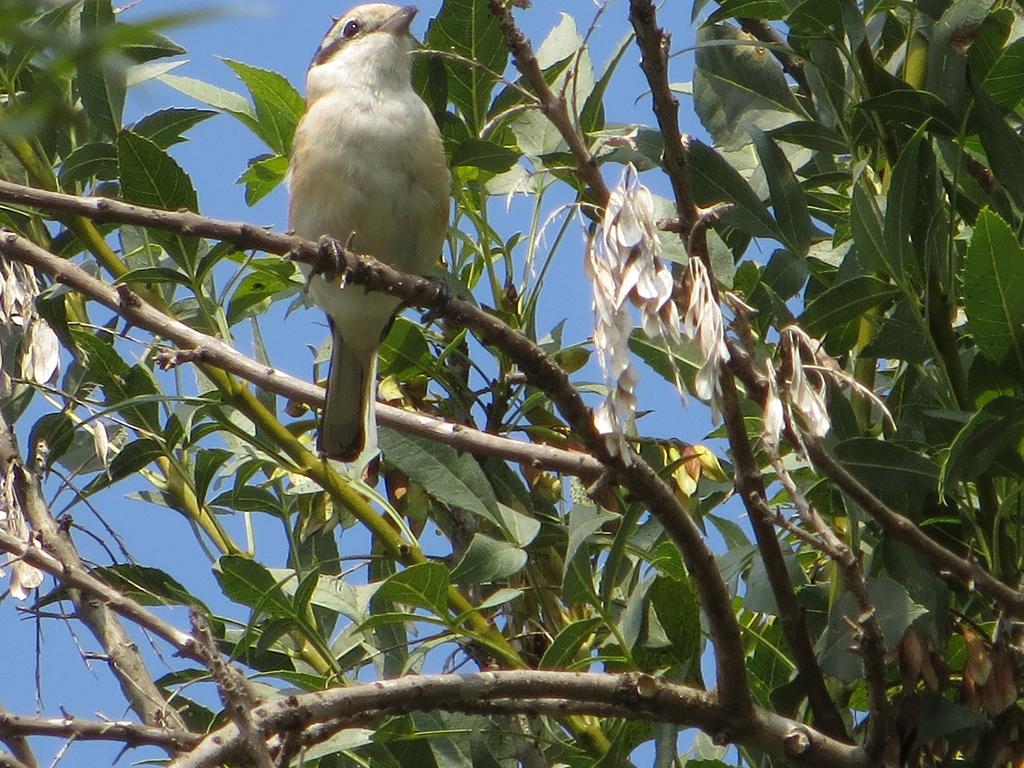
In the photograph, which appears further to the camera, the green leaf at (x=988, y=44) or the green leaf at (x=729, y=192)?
the green leaf at (x=988, y=44)

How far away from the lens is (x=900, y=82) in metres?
2.73

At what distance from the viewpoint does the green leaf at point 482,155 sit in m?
3.17

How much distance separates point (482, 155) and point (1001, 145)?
1.19 m

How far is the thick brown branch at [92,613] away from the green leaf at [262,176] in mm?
1091

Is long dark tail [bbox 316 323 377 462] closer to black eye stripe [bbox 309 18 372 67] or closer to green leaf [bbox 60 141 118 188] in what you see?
green leaf [bbox 60 141 118 188]

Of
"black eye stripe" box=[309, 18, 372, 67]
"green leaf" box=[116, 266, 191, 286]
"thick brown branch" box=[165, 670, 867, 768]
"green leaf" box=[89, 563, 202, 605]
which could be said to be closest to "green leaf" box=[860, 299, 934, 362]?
"thick brown branch" box=[165, 670, 867, 768]

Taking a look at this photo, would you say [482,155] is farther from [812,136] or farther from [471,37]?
[812,136]

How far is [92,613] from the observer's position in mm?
3088

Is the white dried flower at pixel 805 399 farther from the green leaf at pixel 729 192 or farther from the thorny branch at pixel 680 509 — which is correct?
the green leaf at pixel 729 192

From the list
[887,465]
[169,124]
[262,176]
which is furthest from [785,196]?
[262,176]

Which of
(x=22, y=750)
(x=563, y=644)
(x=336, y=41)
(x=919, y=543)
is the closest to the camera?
(x=919, y=543)

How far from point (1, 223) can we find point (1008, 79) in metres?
2.41

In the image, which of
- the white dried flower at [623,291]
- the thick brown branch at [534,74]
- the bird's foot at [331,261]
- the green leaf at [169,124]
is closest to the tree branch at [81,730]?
the bird's foot at [331,261]

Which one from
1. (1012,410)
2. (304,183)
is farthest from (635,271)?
(304,183)
